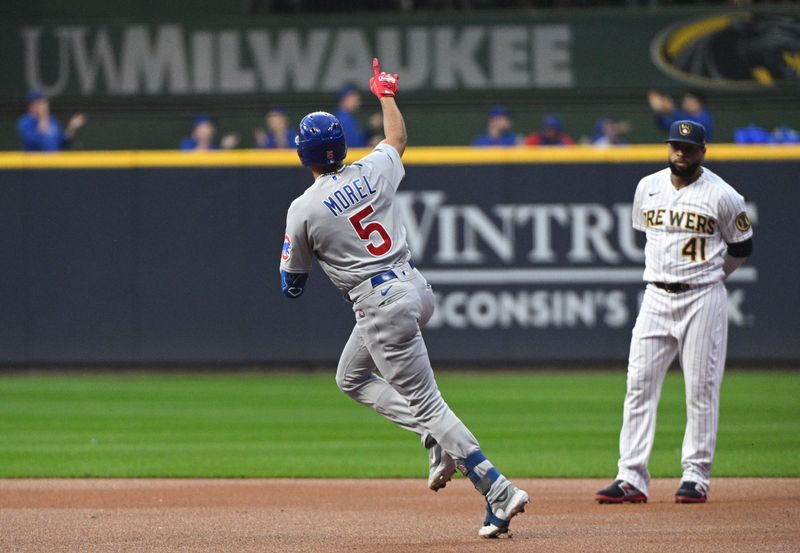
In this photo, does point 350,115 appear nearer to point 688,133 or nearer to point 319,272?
point 319,272

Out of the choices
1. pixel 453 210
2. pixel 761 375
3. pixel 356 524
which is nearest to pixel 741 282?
pixel 761 375

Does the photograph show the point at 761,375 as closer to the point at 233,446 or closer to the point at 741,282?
the point at 741,282

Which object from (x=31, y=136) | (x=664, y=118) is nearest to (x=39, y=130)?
(x=31, y=136)

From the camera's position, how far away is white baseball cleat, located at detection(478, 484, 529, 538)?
6234mm

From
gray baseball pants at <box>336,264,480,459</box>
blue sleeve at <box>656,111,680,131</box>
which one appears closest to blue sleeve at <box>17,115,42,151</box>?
blue sleeve at <box>656,111,680,131</box>

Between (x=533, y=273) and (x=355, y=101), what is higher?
(x=355, y=101)

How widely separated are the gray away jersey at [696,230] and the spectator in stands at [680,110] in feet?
28.0

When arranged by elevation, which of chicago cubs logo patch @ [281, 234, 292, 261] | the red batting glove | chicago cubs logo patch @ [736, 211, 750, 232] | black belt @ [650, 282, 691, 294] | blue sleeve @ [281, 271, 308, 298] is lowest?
black belt @ [650, 282, 691, 294]

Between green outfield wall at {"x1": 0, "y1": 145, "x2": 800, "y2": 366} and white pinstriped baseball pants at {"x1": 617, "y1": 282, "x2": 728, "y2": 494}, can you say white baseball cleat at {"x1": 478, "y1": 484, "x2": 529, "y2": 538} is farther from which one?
green outfield wall at {"x1": 0, "y1": 145, "x2": 800, "y2": 366}

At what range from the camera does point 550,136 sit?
15.9m

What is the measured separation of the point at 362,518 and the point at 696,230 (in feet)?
7.40

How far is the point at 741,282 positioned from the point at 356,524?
862cm

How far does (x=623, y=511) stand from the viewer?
714 centimetres

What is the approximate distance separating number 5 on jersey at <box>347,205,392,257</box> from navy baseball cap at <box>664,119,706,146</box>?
1.79 m
